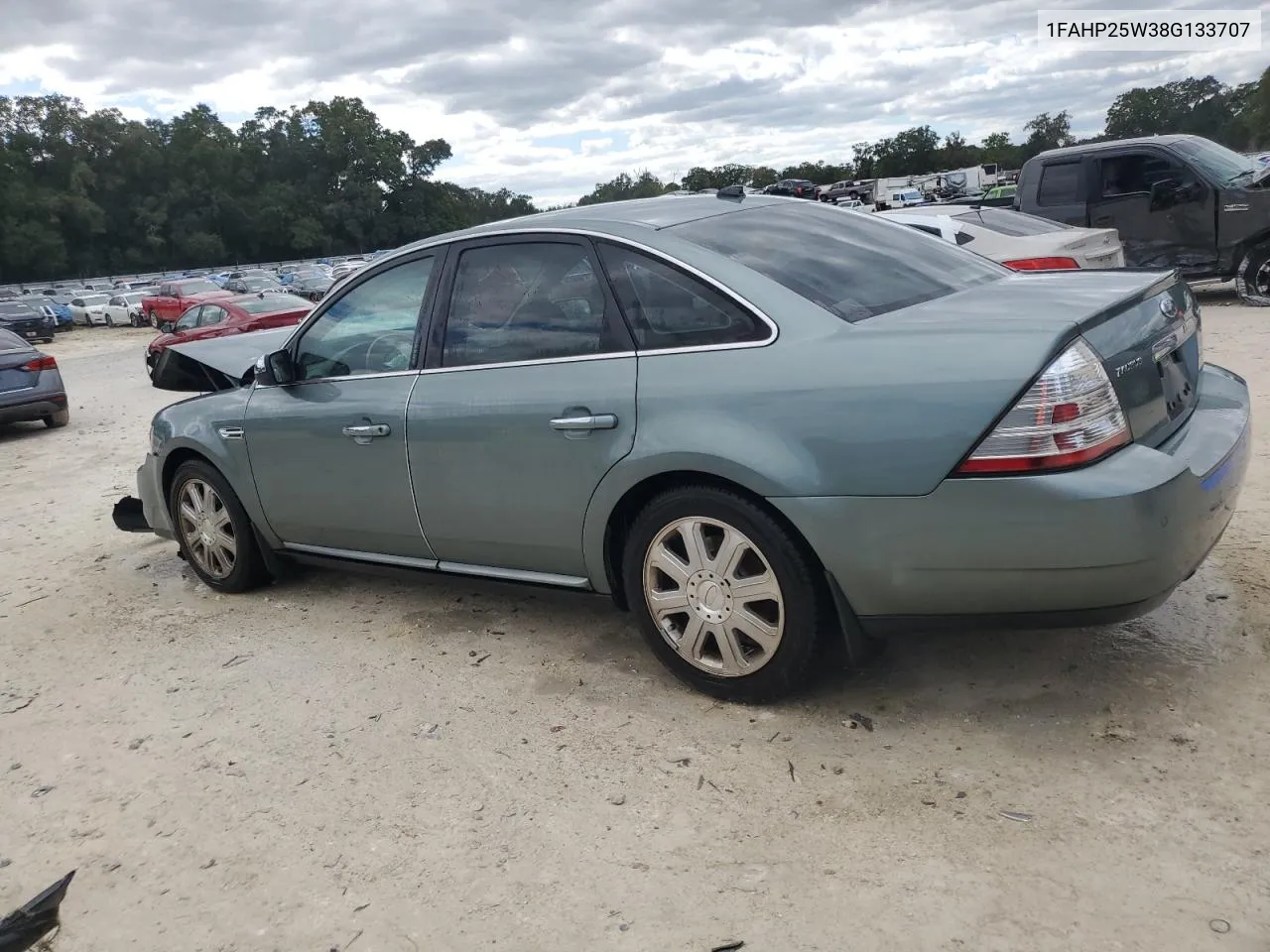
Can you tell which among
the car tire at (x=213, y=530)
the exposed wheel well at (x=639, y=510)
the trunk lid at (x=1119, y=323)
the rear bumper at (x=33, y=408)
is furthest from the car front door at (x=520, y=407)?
the rear bumper at (x=33, y=408)

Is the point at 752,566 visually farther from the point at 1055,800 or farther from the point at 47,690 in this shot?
the point at 47,690

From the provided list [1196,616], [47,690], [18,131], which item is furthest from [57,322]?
[18,131]

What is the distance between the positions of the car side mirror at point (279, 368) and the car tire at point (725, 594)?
200 cm

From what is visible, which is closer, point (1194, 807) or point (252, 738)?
point (1194, 807)

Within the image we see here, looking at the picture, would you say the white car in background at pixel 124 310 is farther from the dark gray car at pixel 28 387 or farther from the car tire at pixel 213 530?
the car tire at pixel 213 530

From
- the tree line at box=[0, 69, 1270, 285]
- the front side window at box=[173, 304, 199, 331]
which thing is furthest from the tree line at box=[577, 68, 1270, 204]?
the front side window at box=[173, 304, 199, 331]

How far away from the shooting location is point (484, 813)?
316cm

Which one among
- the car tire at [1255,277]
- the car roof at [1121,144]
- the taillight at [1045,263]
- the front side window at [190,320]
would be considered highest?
the car roof at [1121,144]

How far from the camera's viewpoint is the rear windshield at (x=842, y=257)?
3.52 m

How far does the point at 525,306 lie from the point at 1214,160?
35.9 feet

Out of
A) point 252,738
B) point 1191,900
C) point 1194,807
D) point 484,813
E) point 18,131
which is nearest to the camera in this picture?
point 1191,900

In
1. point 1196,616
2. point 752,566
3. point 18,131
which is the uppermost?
point 18,131

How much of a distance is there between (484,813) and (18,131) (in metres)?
103

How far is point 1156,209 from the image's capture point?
1178 cm
